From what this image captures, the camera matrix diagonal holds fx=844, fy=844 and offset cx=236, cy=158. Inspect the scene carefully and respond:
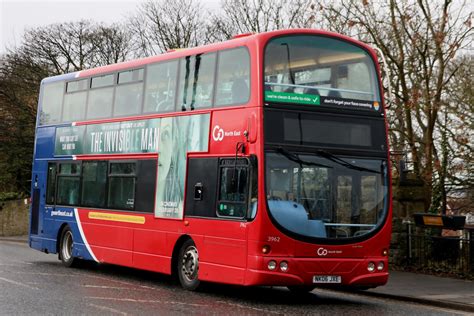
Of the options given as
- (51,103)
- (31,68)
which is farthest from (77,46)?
(51,103)

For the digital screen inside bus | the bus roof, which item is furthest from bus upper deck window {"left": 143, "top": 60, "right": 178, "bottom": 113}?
the digital screen inside bus

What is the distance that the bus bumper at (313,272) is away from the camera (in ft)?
42.8

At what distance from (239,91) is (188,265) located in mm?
3400

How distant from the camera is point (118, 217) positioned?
57.2 feet

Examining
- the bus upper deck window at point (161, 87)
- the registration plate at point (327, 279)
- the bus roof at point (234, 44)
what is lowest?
the registration plate at point (327, 279)

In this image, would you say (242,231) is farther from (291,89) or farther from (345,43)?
(345,43)

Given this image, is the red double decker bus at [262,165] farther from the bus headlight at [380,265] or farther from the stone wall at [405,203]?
the stone wall at [405,203]

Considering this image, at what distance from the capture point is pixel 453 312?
43.9 feet

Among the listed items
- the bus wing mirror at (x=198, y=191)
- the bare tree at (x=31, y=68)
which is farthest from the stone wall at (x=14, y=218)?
the bus wing mirror at (x=198, y=191)

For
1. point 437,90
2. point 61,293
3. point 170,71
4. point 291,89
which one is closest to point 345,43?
point 291,89

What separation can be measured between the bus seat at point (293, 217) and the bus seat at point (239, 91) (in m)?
1.81

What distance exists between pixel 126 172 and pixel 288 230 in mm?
5121

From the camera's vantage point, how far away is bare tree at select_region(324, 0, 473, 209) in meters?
21.8

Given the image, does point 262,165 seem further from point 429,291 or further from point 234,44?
point 429,291
